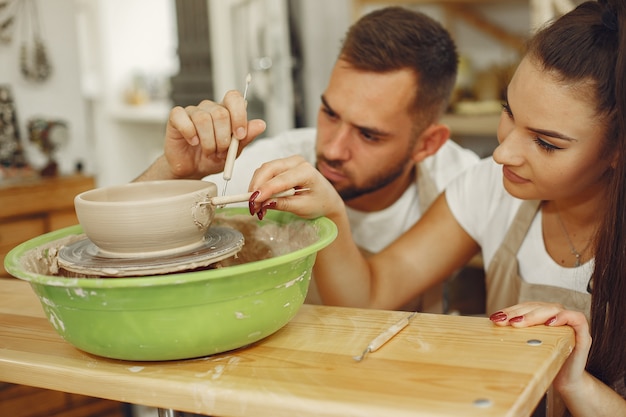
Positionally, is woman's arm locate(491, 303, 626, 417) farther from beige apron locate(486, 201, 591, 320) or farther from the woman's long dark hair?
beige apron locate(486, 201, 591, 320)

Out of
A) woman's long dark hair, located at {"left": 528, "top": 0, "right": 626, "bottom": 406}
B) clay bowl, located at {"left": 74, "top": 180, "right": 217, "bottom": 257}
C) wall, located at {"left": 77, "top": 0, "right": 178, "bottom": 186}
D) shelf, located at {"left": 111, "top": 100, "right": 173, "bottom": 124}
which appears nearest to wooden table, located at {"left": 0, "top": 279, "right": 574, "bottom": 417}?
clay bowl, located at {"left": 74, "top": 180, "right": 217, "bottom": 257}

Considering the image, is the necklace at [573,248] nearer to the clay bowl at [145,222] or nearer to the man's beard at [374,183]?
the man's beard at [374,183]

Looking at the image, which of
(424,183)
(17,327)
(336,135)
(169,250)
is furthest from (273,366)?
(424,183)

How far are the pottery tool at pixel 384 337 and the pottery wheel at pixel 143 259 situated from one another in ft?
0.72

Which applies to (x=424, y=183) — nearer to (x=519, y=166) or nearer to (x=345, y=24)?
(x=519, y=166)

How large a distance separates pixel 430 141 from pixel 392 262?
0.44 meters

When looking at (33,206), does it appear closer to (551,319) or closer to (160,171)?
(160,171)

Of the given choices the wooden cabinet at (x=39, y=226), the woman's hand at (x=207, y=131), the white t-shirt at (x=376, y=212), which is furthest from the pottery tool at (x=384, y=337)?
the wooden cabinet at (x=39, y=226)

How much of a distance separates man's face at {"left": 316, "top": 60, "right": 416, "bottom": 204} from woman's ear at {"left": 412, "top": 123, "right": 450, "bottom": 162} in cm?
6

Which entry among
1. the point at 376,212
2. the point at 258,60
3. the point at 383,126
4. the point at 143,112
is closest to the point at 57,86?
the point at 258,60

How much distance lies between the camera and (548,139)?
1.15m

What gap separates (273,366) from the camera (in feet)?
2.60

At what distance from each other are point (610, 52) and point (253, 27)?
2217mm

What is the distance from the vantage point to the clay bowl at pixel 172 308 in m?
0.76
